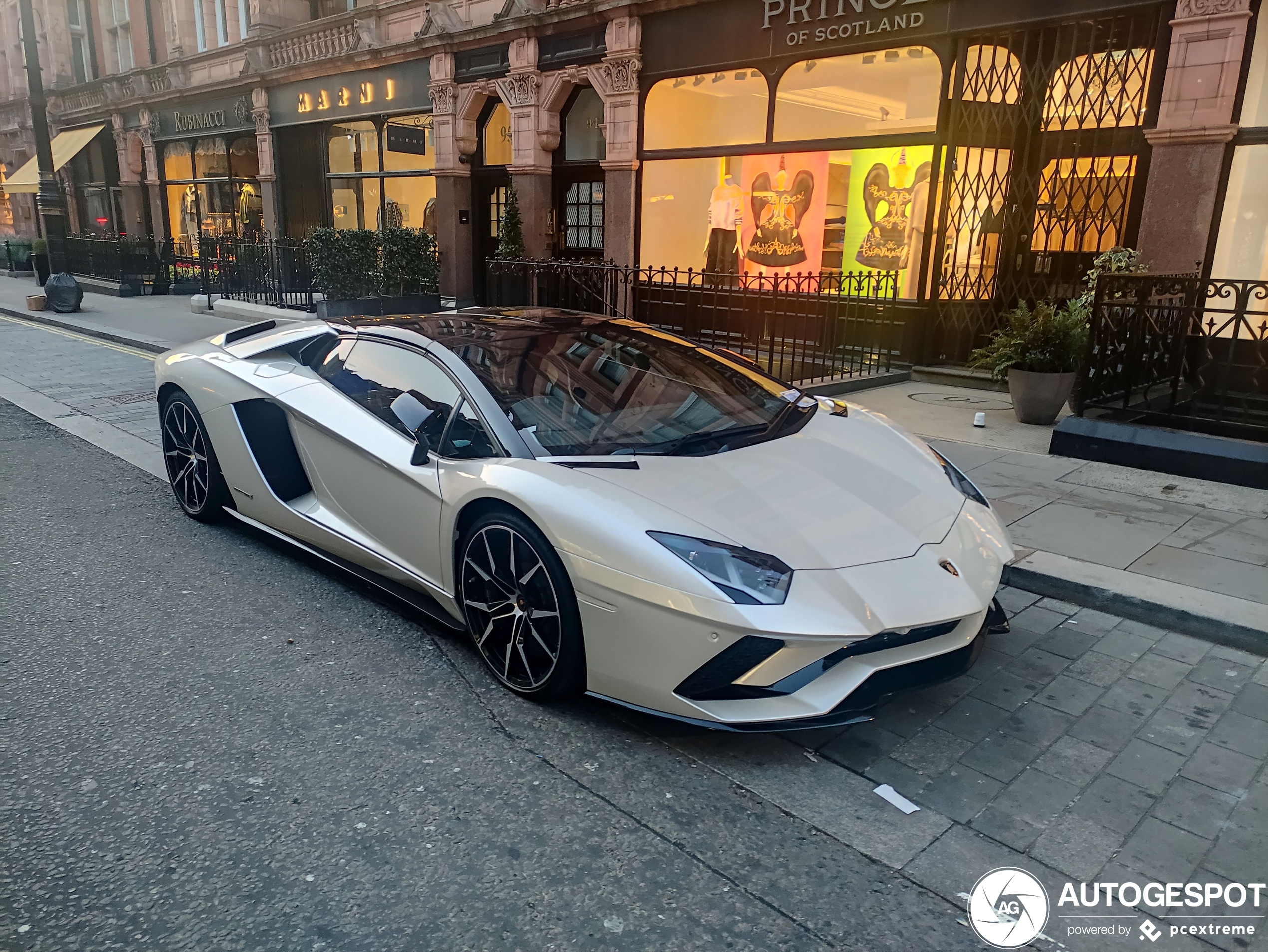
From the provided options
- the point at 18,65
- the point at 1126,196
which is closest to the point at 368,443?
the point at 1126,196

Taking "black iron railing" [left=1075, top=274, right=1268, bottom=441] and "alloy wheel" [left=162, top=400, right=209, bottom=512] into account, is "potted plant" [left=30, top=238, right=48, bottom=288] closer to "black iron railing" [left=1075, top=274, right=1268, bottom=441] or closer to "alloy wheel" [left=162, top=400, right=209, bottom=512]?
"alloy wheel" [left=162, top=400, right=209, bottom=512]

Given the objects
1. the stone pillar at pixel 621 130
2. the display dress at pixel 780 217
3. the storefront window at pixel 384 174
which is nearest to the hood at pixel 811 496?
the display dress at pixel 780 217

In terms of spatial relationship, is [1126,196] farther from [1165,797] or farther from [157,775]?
[157,775]

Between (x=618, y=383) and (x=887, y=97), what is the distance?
8.40 m

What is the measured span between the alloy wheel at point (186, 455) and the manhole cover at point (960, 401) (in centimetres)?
668

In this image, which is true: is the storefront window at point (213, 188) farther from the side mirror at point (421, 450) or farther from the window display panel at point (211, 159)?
the side mirror at point (421, 450)

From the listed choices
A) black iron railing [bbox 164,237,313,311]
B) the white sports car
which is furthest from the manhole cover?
black iron railing [bbox 164,237,313,311]

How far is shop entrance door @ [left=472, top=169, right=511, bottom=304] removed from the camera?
644 inches

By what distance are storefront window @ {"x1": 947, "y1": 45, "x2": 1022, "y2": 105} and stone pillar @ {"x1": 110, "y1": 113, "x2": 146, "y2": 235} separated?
25.4m

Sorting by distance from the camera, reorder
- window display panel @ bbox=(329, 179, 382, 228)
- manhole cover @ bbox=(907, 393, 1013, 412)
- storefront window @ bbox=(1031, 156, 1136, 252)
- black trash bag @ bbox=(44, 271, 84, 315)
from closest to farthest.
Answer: manhole cover @ bbox=(907, 393, 1013, 412) < storefront window @ bbox=(1031, 156, 1136, 252) < black trash bag @ bbox=(44, 271, 84, 315) < window display panel @ bbox=(329, 179, 382, 228)

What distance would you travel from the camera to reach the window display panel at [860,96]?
10.4 meters

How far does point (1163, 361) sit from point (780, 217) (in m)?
6.09

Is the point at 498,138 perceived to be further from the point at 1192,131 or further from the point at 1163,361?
the point at 1163,361

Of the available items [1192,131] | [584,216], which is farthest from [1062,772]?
[584,216]
